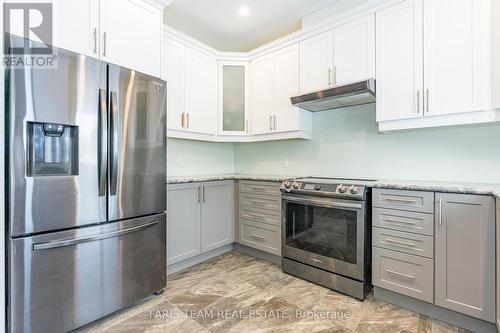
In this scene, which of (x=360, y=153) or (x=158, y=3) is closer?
(x=158, y=3)

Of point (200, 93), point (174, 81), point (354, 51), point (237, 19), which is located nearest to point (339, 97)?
point (354, 51)

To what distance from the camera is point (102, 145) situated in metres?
1.78

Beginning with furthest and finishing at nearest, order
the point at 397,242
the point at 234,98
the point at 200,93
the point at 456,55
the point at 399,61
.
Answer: the point at 234,98 < the point at 200,93 < the point at 399,61 < the point at 397,242 < the point at 456,55

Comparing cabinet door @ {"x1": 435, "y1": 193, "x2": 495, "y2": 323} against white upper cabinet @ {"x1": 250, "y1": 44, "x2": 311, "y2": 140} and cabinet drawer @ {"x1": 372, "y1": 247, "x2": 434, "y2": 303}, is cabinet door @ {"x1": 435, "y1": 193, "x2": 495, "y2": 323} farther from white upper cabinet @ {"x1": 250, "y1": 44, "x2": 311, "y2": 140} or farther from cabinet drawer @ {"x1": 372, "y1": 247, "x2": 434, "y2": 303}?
white upper cabinet @ {"x1": 250, "y1": 44, "x2": 311, "y2": 140}

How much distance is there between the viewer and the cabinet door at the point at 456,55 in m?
1.82

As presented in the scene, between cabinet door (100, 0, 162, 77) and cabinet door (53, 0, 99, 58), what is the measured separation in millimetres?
57

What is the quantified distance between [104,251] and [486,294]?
8.76 feet

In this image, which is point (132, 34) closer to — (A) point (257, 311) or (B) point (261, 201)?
(B) point (261, 201)

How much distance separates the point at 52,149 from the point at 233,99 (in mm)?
2261

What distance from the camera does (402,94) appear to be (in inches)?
85.7

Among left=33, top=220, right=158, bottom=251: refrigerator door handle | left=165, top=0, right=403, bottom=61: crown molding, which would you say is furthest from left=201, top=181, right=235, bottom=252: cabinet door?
left=165, top=0, right=403, bottom=61: crown molding

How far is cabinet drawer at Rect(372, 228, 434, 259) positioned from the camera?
1897 millimetres

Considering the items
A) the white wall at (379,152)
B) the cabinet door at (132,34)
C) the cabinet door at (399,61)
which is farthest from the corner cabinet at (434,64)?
the cabinet door at (132,34)

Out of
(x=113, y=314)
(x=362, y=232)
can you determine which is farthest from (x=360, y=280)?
(x=113, y=314)
